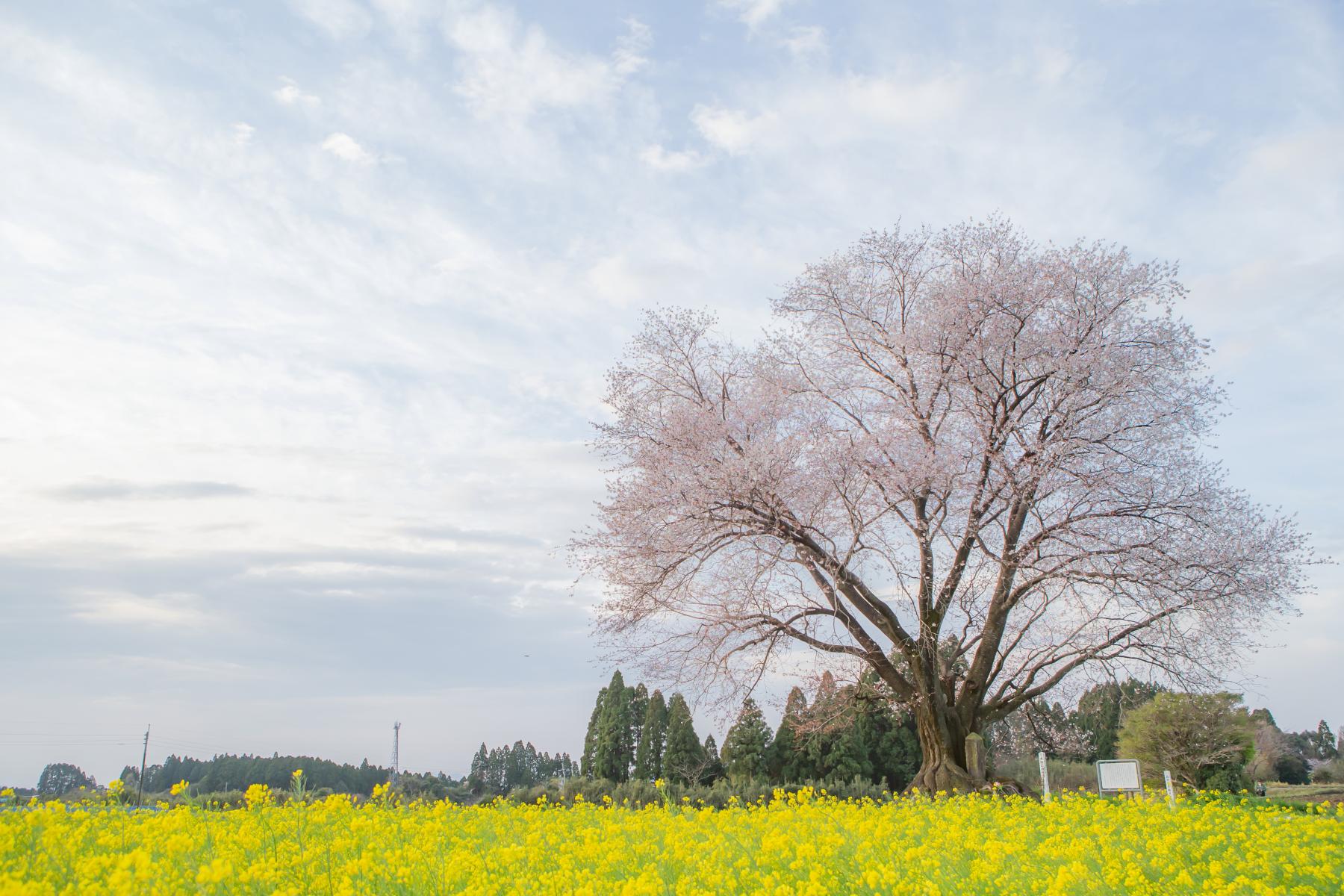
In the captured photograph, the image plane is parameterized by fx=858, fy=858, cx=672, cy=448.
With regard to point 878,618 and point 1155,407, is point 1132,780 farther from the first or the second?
point 1155,407

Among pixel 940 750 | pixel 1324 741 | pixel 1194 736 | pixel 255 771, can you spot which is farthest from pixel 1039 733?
pixel 1324 741

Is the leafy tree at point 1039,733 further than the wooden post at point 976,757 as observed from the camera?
Yes

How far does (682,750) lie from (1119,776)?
2680 cm

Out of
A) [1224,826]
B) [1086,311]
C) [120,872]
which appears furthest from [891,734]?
[120,872]

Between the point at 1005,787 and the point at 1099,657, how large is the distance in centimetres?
262

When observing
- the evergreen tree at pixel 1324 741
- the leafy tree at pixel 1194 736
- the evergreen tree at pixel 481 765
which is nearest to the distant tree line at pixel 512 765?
the evergreen tree at pixel 481 765

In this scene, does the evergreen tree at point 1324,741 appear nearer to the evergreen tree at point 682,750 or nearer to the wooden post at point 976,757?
the evergreen tree at point 682,750

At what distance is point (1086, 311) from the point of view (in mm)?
14422

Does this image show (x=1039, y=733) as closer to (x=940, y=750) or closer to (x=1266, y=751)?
(x=940, y=750)

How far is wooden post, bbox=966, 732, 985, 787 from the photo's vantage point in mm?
13703

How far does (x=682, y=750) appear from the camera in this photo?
3784 cm

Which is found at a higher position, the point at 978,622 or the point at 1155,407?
the point at 1155,407

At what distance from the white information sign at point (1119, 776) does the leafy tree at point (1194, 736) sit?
46.3ft

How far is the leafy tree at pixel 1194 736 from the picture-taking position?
993 inches
